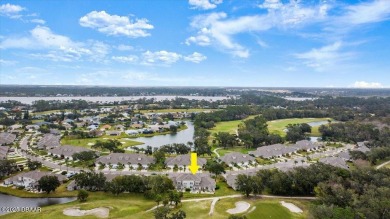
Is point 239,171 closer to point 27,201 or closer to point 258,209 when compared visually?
point 258,209

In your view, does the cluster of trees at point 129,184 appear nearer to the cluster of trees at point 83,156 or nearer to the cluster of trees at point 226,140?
the cluster of trees at point 83,156

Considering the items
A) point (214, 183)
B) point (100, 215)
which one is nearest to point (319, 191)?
point (214, 183)

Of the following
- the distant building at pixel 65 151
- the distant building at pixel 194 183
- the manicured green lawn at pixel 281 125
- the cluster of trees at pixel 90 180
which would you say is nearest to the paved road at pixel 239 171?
the distant building at pixel 65 151

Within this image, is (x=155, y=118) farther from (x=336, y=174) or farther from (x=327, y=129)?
(x=336, y=174)

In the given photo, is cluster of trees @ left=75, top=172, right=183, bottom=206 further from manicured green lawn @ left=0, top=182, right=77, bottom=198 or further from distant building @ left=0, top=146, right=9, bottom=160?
distant building @ left=0, top=146, right=9, bottom=160

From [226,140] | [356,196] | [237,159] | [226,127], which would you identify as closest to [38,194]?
[237,159]

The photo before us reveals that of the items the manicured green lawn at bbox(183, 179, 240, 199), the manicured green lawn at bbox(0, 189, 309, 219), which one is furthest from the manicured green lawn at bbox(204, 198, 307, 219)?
the manicured green lawn at bbox(183, 179, 240, 199)

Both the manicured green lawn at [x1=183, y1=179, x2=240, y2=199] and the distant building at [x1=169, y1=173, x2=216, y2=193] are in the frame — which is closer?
the manicured green lawn at [x1=183, y1=179, x2=240, y2=199]
